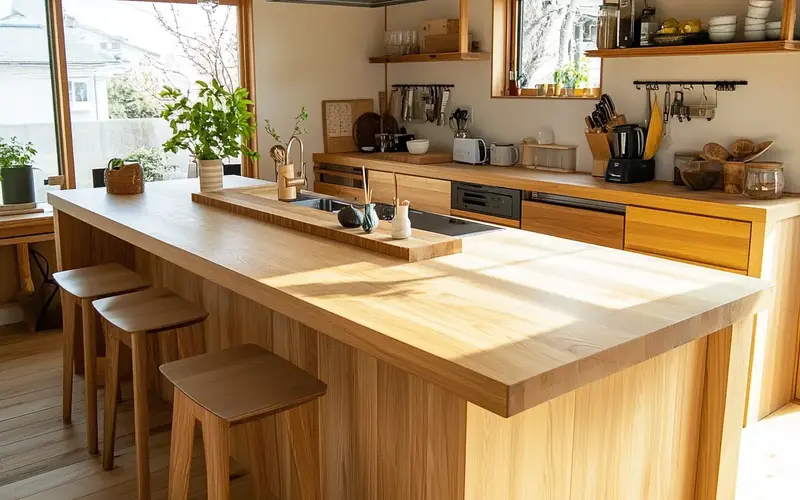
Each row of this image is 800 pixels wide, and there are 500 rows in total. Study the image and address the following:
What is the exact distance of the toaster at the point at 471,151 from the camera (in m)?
5.31

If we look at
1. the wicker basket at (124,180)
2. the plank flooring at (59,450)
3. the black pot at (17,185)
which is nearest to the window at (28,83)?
the black pot at (17,185)

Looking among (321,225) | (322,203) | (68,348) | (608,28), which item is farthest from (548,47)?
(68,348)

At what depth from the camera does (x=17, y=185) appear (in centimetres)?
477

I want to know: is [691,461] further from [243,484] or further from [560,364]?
[243,484]

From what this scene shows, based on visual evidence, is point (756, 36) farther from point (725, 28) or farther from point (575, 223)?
point (575, 223)

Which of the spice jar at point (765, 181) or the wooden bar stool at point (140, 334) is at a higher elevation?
the spice jar at point (765, 181)

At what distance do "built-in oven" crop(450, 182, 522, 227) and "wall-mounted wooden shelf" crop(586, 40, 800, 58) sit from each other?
0.93m

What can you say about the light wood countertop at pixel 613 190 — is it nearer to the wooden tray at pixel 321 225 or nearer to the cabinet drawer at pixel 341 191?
the cabinet drawer at pixel 341 191

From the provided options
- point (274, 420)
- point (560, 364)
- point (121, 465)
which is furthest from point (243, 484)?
point (560, 364)

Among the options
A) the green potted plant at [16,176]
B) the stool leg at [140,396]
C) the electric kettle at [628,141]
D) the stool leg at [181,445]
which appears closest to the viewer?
the stool leg at [181,445]

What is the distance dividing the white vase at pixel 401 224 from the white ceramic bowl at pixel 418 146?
124 inches

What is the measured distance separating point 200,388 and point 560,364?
41.4 inches

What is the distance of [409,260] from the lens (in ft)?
8.05

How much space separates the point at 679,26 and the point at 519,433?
287cm
